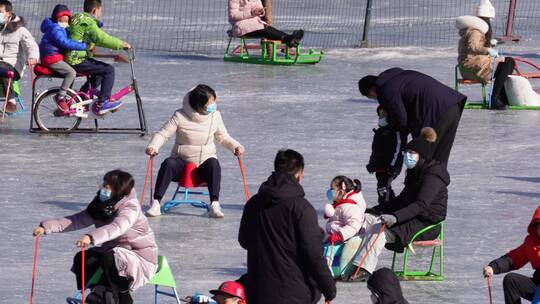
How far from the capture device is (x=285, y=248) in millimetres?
7395

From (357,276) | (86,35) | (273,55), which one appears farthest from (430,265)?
(273,55)

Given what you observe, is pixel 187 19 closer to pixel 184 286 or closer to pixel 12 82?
pixel 12 82

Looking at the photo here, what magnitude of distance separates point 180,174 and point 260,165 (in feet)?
7.25

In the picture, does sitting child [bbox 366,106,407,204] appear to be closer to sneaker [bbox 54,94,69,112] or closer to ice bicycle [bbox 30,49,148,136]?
ice bicycle [bbox 30,49,148,136]

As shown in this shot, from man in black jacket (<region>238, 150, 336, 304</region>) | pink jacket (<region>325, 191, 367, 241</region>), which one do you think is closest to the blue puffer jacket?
pink jacket (<region>325, 191, 367, 241</region>)

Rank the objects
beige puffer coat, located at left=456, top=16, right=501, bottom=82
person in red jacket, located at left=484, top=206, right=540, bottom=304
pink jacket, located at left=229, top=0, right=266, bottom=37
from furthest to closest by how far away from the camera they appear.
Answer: pink jacket, located at left=229, top=0, right=266, bottom=37, beige puffer coat, located at left=456, top=16, right=501, bottom=82, person in red jacket, located at left=484, top=206, right=540, bottom=304

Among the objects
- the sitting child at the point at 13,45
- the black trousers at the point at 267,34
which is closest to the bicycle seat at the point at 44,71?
the sitting child at the point at 13,45

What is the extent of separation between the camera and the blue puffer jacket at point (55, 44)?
15039 millimetres

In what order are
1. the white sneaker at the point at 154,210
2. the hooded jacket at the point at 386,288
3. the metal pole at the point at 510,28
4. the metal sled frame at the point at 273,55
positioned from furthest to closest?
1. the metal pole at the point at 510,28
2. the metal sled frame at the point at 273,55
3. the white sneaker at the point at 154,210
4. the hooded jacket at the point at 386,288

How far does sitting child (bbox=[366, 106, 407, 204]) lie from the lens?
11508mm

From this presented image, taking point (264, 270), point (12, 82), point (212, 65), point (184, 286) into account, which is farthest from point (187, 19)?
point (264, 270)

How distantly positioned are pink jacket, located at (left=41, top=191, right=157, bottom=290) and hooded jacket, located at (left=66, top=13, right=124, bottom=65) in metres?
6.65

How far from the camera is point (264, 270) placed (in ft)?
24.5

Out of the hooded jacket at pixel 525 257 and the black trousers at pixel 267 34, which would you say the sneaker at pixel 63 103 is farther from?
the hooded jacket at pixel 525 257
